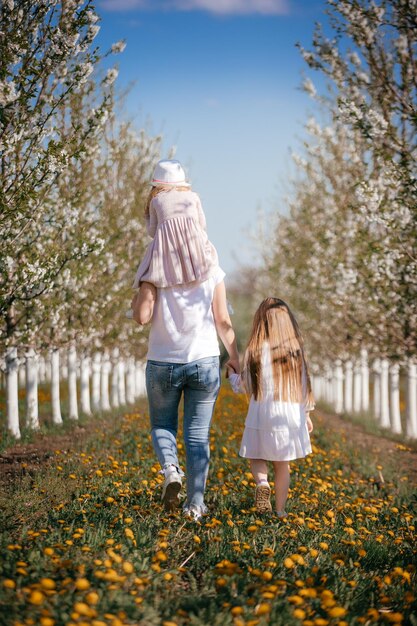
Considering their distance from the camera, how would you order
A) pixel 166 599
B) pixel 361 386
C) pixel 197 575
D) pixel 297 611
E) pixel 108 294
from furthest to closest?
pixel 361 386
pixel 108 294
pixel 197 575
pixel 166 599
pixel 297 611

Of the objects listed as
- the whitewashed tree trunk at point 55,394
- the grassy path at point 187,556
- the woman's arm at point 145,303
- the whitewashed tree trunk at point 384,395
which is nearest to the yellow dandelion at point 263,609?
the grassy path at point 187,556

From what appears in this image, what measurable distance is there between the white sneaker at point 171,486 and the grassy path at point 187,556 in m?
0.10

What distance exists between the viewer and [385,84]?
762cm

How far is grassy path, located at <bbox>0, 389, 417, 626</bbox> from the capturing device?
270 centimetres

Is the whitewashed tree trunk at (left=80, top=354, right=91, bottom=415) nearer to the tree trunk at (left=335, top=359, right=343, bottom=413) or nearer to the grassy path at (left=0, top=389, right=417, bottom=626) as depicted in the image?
the grassy path at (left=0, top=389, right=417, bottom=626)

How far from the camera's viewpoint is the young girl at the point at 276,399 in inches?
190

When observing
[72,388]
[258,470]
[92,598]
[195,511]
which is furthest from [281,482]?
[72,388]

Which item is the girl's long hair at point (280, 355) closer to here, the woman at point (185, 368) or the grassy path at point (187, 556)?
the woman at point (185, 368)

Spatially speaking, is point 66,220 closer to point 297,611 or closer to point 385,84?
point 385,84

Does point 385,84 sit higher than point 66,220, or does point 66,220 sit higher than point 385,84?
point 385,84

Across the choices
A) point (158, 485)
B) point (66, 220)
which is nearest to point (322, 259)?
point (66, 220)

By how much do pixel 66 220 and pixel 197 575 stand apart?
5.30m

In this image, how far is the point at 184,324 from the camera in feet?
13.8

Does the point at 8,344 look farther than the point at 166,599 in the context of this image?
Yes
